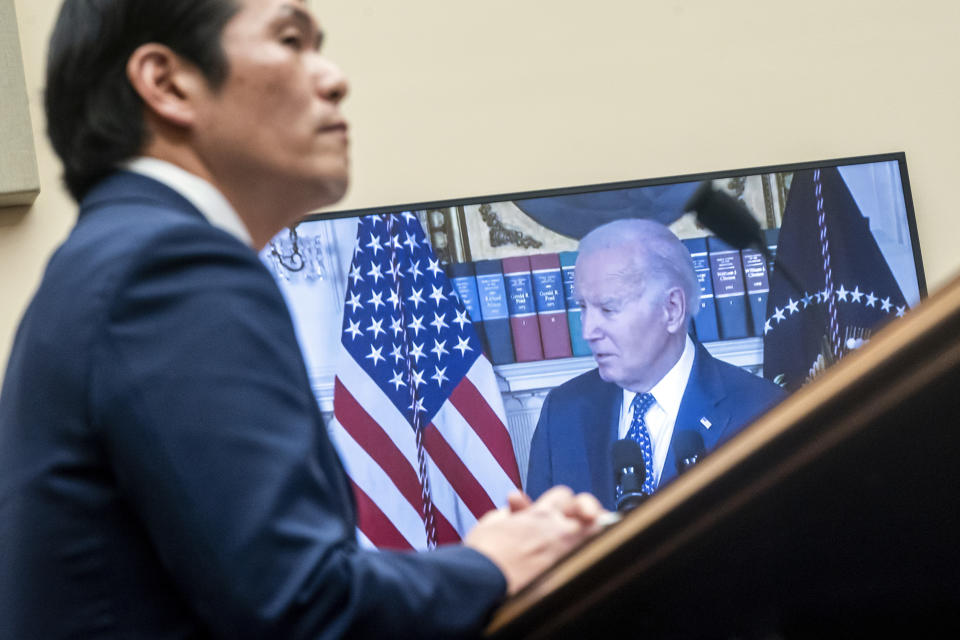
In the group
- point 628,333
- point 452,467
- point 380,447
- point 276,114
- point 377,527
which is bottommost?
point 377,527

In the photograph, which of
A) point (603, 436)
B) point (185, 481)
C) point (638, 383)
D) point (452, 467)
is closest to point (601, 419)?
point (603, 436)

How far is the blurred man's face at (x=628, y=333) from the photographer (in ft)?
13.9

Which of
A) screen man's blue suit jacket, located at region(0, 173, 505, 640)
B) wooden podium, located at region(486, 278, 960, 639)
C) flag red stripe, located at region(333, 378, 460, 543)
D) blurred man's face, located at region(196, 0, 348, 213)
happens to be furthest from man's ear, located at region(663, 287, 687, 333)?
wooden podium, located at region(486, 278, 960, 639)

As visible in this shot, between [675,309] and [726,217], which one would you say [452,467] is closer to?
[675,309]

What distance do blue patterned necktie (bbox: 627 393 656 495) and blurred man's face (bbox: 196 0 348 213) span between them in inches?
122

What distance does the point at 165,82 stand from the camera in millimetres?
1150

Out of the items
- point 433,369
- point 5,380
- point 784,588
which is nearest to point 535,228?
point 433,369

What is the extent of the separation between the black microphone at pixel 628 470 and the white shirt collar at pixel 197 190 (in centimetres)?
318

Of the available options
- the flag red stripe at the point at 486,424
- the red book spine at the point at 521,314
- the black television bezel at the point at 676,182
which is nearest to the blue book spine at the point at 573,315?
the red book spine at the point at 521,314

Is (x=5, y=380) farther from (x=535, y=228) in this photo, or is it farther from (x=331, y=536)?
(x=535, y=228)

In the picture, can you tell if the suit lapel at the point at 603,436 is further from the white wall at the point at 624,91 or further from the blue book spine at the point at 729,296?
the white wall at the point at 624,91

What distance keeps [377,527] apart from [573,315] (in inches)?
36.3

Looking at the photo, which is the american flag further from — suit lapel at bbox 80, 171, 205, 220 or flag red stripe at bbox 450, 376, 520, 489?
suit lapel at bbox 80, 171, 205, 220

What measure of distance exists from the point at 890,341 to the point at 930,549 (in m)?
0.12
